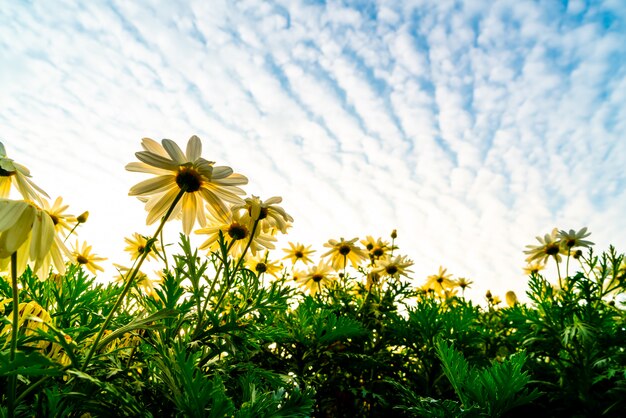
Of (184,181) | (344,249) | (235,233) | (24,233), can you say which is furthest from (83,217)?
(24,233)

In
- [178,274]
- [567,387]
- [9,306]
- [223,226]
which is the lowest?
[9,306]

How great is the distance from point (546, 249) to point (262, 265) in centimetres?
252

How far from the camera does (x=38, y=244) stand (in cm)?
82

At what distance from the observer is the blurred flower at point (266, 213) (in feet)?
5.17

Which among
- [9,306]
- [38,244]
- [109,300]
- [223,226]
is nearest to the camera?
[38,244]

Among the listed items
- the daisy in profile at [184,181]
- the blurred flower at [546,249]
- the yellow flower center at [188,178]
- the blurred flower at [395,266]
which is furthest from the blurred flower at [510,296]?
the yellow flower center at [188,178]

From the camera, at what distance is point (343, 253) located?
3.11 metres

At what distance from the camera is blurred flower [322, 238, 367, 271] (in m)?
3.06

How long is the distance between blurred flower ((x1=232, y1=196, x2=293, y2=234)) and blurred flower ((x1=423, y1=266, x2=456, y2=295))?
2.76 m

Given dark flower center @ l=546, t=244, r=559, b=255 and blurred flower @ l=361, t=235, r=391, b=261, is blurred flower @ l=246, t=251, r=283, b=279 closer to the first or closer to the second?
blurred flower @ l=361, t=235, r=391, b=261

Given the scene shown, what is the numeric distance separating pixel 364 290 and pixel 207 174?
1708 millimetres

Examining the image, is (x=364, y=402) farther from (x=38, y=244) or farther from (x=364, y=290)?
(x=38, y=244)

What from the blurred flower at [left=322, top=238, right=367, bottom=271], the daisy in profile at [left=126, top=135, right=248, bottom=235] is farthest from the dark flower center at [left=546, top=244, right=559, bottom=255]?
the daisy in profile at [left=126, top=135, right=248, bottom=235]

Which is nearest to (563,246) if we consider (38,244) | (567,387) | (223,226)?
(567,387)
